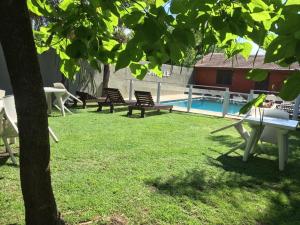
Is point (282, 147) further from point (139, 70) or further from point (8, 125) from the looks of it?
point (139, 70)

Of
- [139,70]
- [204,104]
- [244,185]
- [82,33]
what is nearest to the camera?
[82,33]

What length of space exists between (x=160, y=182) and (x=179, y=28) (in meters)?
3.68

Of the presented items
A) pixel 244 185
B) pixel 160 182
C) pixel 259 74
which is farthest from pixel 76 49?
pixel 244 185

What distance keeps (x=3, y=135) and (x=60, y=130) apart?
9.63ft

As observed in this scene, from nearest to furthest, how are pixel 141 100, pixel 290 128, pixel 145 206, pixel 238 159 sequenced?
1. pixel 145 206
2. pixel 290 128
3. pixel 238 159
4. pixel 141 100

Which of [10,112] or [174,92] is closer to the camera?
[10,112]

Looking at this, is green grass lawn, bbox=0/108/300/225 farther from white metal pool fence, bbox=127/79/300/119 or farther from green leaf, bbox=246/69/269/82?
white metal pool fence, bbox=127/79/300/119

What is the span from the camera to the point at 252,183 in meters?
5.30

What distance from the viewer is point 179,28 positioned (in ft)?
4.99

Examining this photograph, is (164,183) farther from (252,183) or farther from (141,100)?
(141,100)

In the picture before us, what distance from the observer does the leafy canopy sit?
1101 mm

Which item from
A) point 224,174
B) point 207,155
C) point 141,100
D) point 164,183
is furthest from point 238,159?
point 141,100

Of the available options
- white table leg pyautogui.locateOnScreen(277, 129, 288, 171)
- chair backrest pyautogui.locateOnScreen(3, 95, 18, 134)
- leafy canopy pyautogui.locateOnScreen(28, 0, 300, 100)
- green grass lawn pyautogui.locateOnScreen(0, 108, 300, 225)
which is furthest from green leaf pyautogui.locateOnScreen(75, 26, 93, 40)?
white table leg pyautogui.locateOnScreen(277, 129, 288, 171)

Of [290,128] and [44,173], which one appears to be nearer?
[44,173]
